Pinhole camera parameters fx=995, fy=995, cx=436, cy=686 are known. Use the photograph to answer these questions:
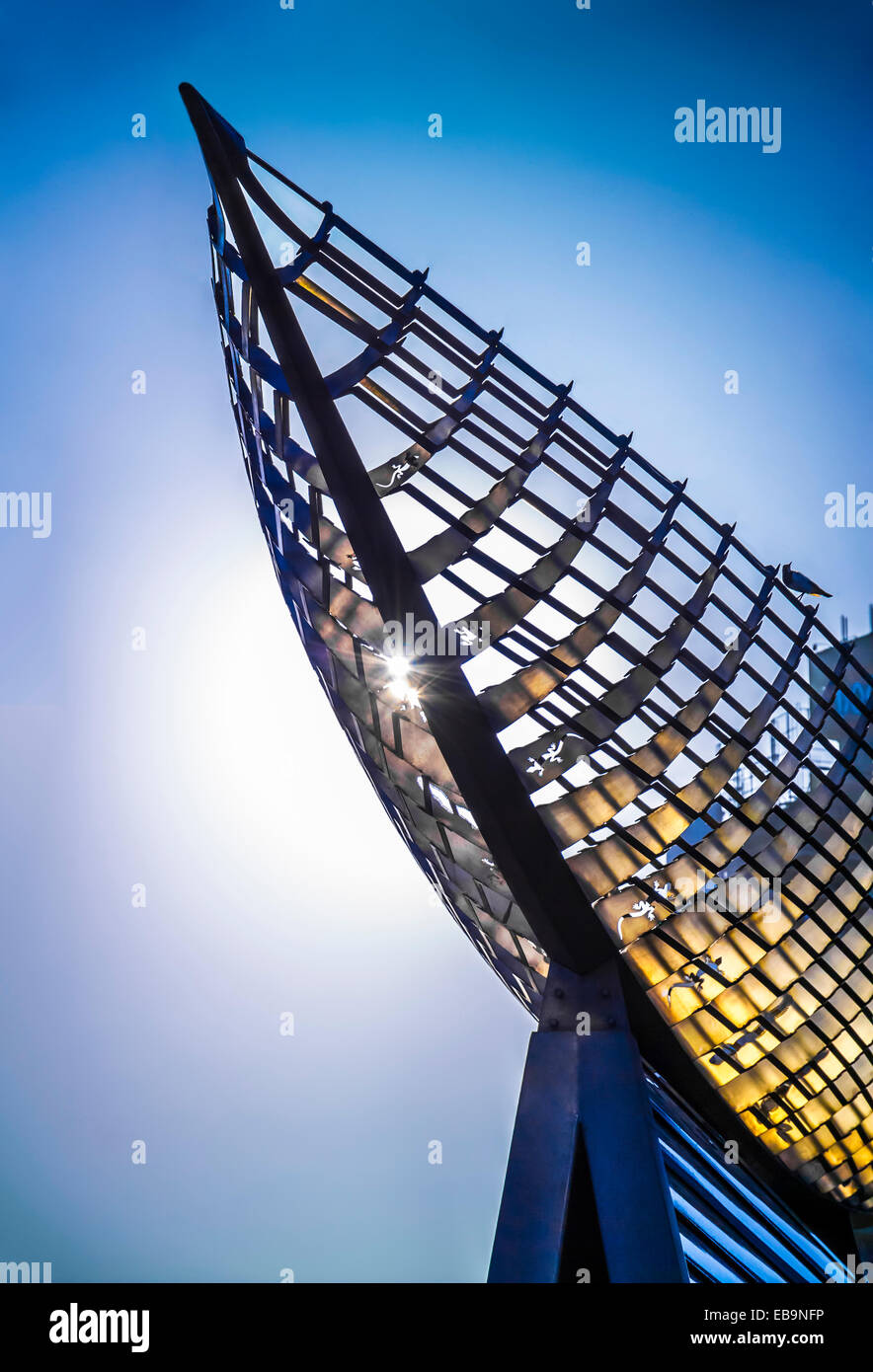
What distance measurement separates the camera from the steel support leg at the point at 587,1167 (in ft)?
23.0

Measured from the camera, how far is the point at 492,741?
7.67 metres

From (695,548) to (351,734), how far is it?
4.33 metres

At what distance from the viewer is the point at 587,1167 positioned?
7453mm

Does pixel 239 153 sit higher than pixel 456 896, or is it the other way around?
pixel 239 153

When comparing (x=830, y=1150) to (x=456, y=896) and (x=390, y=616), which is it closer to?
(x=456, y=896)

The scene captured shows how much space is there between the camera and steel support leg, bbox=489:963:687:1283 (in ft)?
23.0

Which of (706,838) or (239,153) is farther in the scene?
(706,838)
